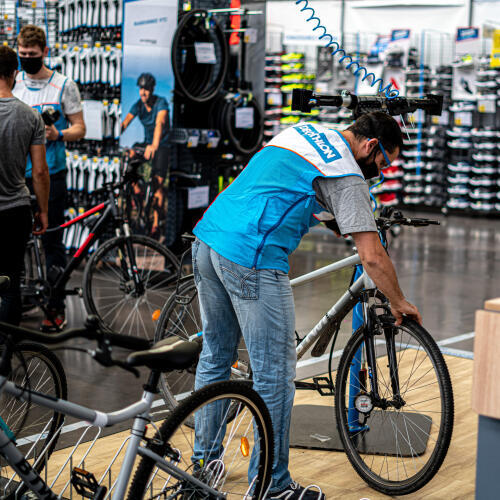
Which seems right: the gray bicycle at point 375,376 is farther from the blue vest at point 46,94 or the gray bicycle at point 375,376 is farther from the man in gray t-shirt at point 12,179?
the blue vest at point 46,94

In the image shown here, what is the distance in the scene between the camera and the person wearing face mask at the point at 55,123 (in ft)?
18.5

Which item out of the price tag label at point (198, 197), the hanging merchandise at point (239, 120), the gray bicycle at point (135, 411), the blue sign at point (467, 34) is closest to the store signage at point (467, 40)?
the blue sign at point (467, 34)

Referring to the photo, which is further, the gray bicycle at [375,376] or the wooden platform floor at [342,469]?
the wooden platform floor at [342,469]

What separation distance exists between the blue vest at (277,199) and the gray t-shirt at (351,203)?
3 cm

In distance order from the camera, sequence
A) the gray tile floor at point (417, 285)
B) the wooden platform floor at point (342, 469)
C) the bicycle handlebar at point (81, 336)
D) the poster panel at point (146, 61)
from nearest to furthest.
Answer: the bicycle handlebar at point (81, 336) < the wooden platform floor at point (342, 469) < the gray tile floor at point (417, 285) < the poster panel at point (146, 61)

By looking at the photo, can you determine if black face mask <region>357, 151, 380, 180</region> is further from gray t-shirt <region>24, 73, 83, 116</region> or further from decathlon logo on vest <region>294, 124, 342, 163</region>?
gray t-shirt <region>24, 73, 83, 116</region>

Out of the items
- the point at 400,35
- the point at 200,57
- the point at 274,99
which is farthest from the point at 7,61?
the point at 274,99

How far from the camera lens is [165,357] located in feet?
6.61

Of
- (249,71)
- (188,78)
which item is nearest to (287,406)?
(188,78)

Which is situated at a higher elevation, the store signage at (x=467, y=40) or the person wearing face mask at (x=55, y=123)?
the store signage at (x=467, y=40)

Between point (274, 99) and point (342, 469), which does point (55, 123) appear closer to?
point (342, 469)

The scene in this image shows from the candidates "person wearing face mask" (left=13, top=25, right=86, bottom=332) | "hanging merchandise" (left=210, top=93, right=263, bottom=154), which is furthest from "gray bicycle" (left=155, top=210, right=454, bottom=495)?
"hanging merchandise" (left=210, top=93, right=263, bottom=154)

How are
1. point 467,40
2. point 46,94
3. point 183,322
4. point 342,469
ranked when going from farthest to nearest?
point 467,40, point 46,94, point 183,322, point 342,469

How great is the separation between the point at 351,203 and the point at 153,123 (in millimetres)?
5215
